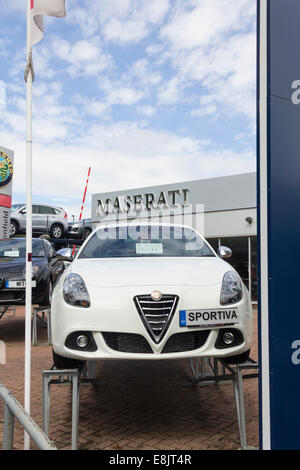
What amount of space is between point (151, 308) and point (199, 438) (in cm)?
118

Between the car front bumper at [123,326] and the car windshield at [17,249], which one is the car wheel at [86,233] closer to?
the car windshield at [17,249]

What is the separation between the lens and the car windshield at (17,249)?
9.09m

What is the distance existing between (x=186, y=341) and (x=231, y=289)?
1.89ft

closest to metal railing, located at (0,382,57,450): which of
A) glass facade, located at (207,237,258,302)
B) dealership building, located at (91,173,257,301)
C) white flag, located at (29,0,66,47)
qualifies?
white flag, located at (29,0,66,47)

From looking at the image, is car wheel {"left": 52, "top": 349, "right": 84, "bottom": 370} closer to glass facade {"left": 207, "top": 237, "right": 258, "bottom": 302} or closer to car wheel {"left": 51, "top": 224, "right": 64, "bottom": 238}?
glass facade {"left": 207, "top": 237, "right": 258, "bottom": 302}

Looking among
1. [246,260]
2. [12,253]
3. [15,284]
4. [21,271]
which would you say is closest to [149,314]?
Answer: [15,284]

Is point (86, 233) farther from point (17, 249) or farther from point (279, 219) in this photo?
point (279, 219)

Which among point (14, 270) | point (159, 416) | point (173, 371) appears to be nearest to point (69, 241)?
point (14, 270)

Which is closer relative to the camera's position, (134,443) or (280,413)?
(280,413)

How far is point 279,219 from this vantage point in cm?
230

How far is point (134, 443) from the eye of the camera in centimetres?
343

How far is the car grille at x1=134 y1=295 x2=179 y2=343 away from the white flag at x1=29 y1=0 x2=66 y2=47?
7.85 feet
